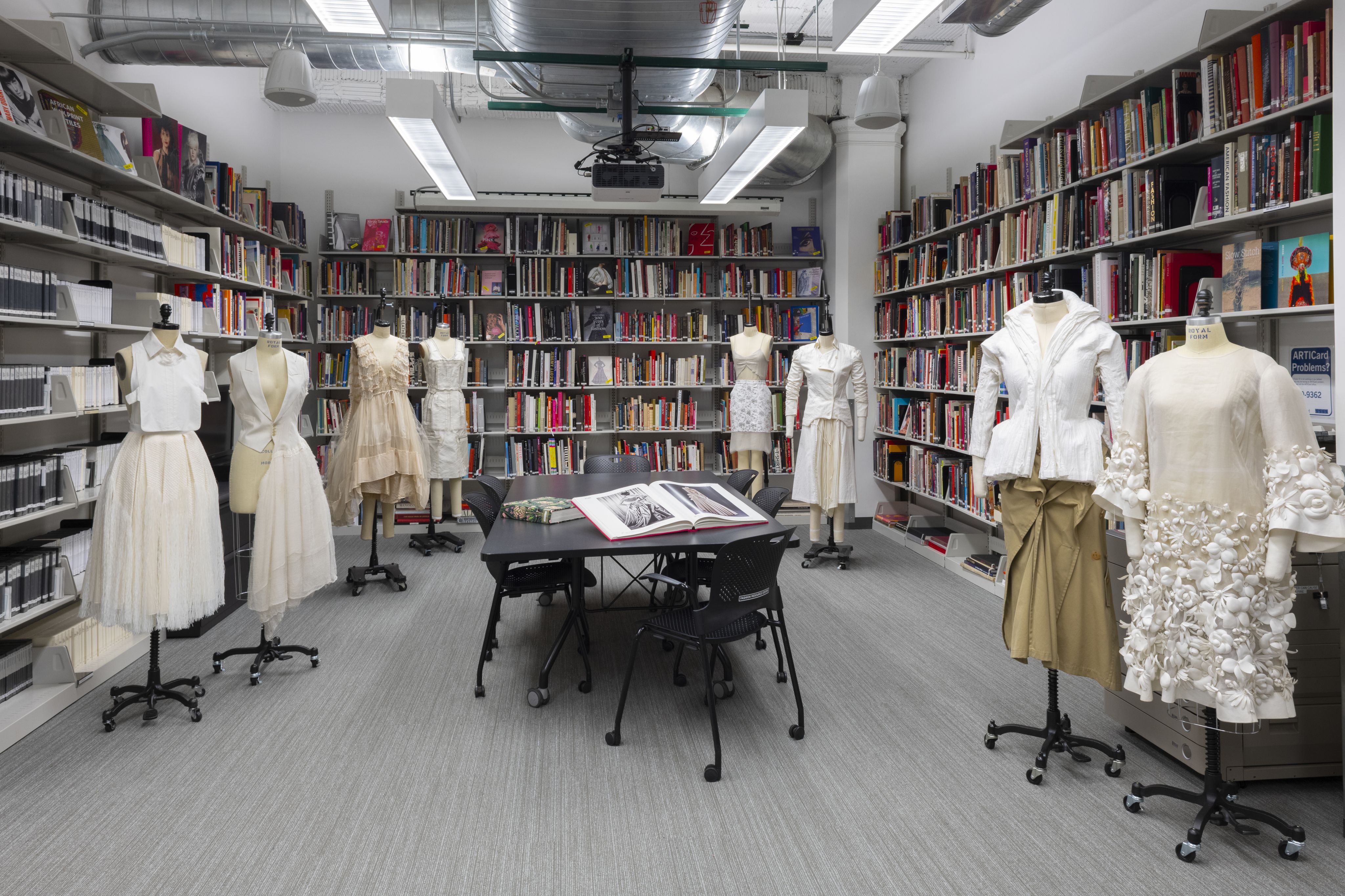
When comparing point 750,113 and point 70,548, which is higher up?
point 750,113

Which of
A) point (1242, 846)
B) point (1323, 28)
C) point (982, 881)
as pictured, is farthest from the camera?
point (1323, 28)

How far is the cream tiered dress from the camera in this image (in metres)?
4.93

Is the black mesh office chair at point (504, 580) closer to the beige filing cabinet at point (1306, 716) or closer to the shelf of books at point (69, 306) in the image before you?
the shelf of books at point (69, 306)

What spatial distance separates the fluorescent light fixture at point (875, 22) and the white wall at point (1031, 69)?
1.37 meters

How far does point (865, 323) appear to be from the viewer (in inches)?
277

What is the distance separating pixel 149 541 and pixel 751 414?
13.5 feet

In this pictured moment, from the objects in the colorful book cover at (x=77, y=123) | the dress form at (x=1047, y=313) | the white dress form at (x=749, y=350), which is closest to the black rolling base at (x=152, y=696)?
the colorful book cover at (x=77, y=123)

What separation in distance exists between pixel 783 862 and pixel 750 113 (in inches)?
141

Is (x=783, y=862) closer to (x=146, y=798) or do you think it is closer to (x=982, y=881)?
(x=982, y=881)

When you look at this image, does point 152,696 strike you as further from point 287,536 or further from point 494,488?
point 494,488

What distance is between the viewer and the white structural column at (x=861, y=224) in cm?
691

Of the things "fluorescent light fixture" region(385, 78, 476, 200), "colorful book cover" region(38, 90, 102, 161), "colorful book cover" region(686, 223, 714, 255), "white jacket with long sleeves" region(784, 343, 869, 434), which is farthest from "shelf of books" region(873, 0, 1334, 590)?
"colorful book cover" region(38, 90, 102, 161)

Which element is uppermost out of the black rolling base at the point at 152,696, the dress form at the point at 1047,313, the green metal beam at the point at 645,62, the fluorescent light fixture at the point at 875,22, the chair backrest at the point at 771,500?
the green metal beam at the point at 645,62

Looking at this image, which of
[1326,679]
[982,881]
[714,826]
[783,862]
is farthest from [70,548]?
[1326,679]
